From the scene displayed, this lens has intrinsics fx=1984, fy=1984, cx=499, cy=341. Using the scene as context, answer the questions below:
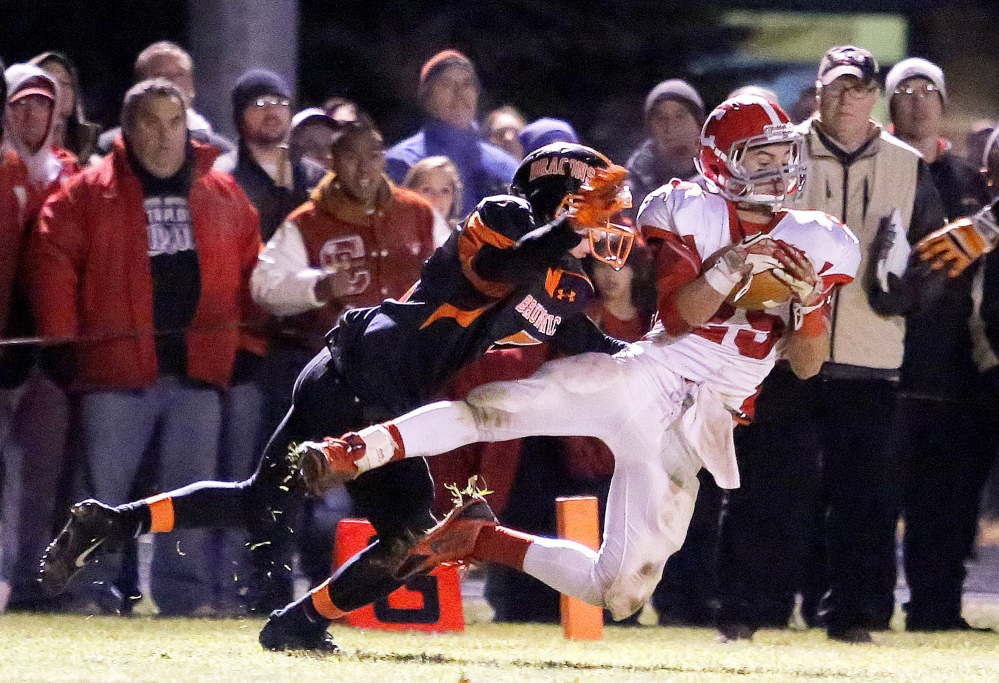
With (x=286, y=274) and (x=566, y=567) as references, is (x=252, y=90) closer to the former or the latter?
(x=286, y=274)

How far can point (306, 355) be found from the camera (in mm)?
7848

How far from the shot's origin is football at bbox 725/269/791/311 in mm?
6055

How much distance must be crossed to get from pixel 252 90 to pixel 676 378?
9.17 ft

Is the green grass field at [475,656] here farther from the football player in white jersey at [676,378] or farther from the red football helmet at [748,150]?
the red football helmet at [748,150]

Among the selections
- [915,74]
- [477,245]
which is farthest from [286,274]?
[915,74]

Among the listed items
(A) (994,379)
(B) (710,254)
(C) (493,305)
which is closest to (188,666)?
(C) (493,305)

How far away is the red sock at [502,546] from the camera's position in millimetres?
6277

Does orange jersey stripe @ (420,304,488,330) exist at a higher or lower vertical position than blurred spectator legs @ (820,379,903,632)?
higher

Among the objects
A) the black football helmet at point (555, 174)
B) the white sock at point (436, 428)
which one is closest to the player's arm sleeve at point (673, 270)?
the black football helmet at point (555, 174)

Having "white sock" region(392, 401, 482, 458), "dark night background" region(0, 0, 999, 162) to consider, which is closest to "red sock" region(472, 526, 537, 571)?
"white sock" region(392, 401, 482, 458)

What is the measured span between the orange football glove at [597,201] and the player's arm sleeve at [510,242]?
53 millimetres

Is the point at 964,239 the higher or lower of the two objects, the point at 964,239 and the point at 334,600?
the higher

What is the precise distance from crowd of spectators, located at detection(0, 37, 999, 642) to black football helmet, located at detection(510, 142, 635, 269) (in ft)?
5.25

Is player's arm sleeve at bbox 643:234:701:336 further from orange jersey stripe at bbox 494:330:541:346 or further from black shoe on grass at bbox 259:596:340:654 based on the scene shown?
black shoe on grass at bbox 259:596:340:654
